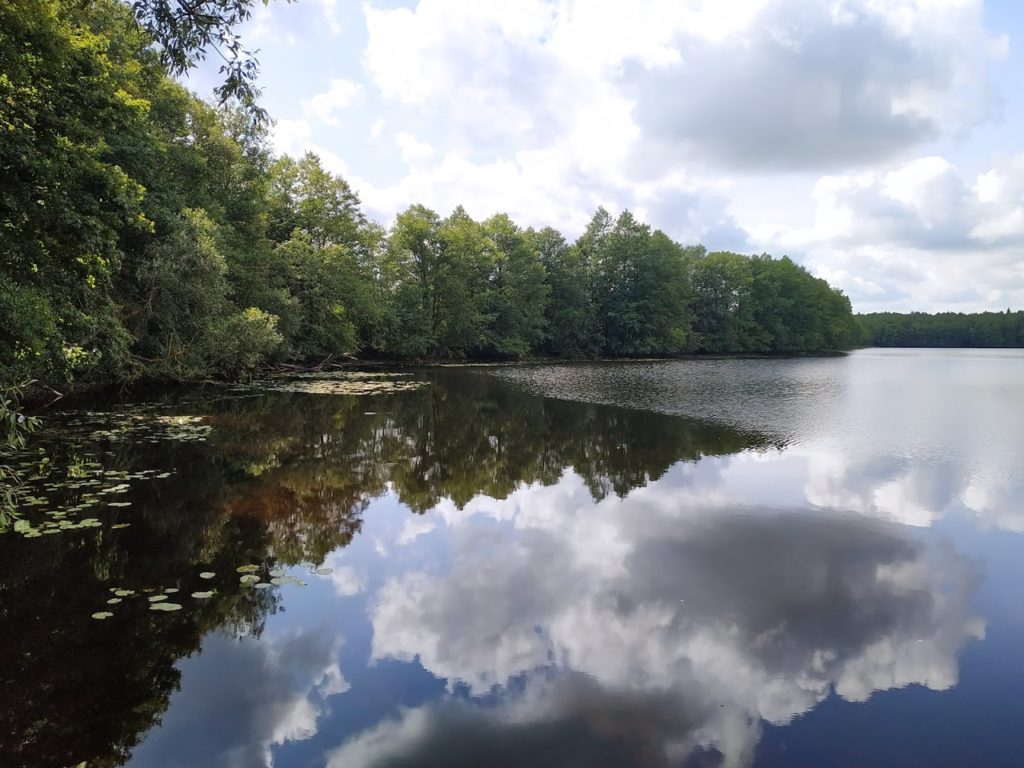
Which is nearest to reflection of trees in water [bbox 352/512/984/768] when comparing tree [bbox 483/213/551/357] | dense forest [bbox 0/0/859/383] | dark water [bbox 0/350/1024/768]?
dark water [bbox 0/350/1024/768]

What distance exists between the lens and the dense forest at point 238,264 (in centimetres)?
910

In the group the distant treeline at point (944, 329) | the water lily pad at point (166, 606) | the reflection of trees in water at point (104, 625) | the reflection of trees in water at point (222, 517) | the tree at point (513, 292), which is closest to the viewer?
the reflection of trees in water at point (104, 625)

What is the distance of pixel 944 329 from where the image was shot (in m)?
144

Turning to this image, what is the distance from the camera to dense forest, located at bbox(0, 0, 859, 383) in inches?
358

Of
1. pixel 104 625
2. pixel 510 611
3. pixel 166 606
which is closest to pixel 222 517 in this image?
pixel 166 606

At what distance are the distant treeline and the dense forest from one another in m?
60.8

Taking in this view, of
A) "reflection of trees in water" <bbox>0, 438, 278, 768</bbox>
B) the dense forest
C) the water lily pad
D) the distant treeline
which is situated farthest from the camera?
the distant treeline

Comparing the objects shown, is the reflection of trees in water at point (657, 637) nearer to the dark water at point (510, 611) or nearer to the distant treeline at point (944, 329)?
the dark water at point (510, 611)

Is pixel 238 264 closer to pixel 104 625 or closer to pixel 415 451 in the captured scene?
pixel 415 451

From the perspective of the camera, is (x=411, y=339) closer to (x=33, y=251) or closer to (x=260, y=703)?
(x=33, y=251)

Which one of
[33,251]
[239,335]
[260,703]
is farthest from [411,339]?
[260,703]

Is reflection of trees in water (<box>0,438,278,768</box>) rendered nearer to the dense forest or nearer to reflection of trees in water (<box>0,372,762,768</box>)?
reflection of trees in water (<box>0,372,762,768</box>)

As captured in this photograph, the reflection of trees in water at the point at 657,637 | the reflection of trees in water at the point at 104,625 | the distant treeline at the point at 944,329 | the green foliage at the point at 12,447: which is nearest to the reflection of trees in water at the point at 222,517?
the reflection of trees in water at the point at 104,625

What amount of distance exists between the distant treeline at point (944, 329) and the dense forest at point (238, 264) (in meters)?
60.8
